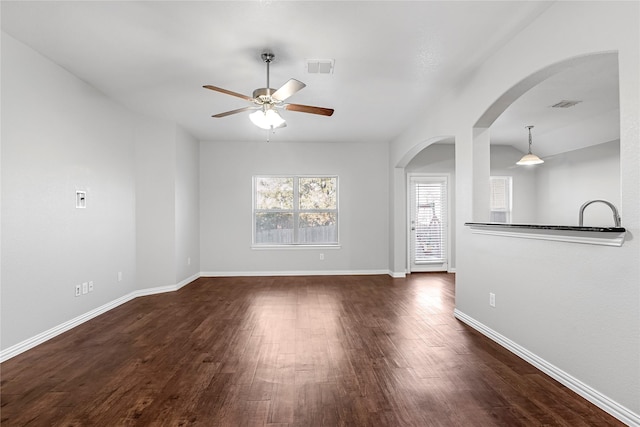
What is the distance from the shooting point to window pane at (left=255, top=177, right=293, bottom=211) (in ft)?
23.7

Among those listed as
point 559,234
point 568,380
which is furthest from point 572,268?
point 568,380

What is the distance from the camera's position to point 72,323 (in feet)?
12.3

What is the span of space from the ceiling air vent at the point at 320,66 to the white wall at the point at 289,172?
3583 mm

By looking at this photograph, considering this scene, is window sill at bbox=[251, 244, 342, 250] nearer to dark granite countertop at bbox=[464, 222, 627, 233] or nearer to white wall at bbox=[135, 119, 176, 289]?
white wall at bbox=[135, 119, 176, 289]

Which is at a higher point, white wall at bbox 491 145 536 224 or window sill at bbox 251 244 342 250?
white wall at bbox 491 145 536 224

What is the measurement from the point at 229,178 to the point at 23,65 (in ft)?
13.4

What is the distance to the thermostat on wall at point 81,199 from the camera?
388 cm

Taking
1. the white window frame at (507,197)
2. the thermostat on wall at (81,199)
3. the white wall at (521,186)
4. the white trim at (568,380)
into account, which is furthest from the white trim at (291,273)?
the white trim at (568,380)

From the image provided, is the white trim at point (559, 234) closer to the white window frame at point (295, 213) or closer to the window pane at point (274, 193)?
the white window frame at point (295, 213)

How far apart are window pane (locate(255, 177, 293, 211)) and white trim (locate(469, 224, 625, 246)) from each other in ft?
14.3

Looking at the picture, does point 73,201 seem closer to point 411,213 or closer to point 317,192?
point 317,192

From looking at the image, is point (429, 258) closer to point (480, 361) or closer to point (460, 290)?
point (460, 290)

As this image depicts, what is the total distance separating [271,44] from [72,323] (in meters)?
3.53

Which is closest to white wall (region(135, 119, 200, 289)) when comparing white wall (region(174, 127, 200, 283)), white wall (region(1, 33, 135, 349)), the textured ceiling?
white wall (region(174, 127, 200, 283))
